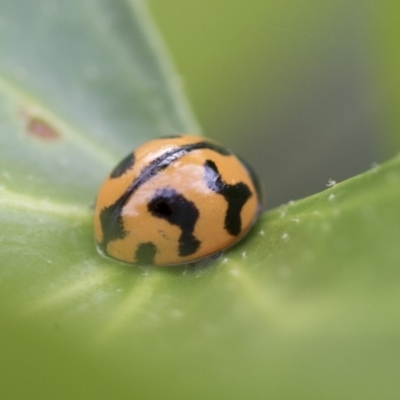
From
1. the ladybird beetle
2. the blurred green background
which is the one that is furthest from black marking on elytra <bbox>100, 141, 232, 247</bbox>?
the blurred green background

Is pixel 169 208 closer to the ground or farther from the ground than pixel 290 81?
farther from the ground

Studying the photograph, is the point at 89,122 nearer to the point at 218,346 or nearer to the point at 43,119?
the point at 43,119

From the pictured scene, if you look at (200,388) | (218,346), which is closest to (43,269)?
(218,346)

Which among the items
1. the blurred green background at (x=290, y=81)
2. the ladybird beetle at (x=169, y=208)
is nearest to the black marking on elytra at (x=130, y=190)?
the ladybird beetle at (x=169, y=208)

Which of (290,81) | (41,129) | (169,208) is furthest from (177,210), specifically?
(290,81)

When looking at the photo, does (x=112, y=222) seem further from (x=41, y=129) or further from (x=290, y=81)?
(x=290, y=81)

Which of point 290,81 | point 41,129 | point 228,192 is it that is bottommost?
point 290,81

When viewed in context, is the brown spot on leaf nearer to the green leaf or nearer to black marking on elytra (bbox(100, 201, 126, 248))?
the green leaf
